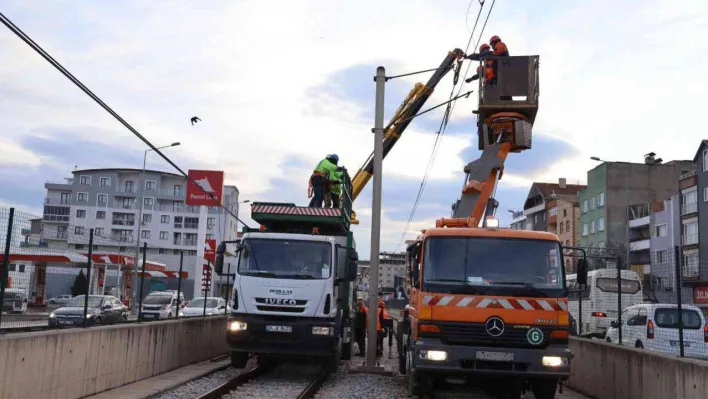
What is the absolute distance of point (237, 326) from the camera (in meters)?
14.0

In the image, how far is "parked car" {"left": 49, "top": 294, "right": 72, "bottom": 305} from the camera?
12.2m

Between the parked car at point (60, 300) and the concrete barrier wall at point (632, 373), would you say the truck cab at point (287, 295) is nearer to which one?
the parked car at point (60, 300)

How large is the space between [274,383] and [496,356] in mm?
5265

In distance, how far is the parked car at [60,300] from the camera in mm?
12156

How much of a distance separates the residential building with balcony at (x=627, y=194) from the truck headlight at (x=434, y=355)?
208 ft

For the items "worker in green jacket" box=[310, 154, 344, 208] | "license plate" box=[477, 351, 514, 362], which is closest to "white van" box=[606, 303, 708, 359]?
"worker in green jacket" box=[310, 154, 344, 208]

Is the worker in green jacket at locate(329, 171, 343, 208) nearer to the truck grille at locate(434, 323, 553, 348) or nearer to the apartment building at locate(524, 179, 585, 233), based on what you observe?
the truck grille at locate(434, 323, 553, 348)

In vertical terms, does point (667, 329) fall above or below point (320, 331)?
above

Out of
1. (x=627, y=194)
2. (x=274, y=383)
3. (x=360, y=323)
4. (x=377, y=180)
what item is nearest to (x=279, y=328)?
(x=274, y=383)

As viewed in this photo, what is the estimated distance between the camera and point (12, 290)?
9742 millimetres

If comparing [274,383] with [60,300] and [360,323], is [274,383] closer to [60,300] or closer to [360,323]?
[60,300]

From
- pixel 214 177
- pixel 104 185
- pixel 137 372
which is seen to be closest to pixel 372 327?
pixel 137 372

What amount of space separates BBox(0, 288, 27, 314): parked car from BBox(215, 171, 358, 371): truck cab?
13.6ft

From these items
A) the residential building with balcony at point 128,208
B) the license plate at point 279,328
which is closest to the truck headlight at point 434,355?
the license plate at point 279,328
